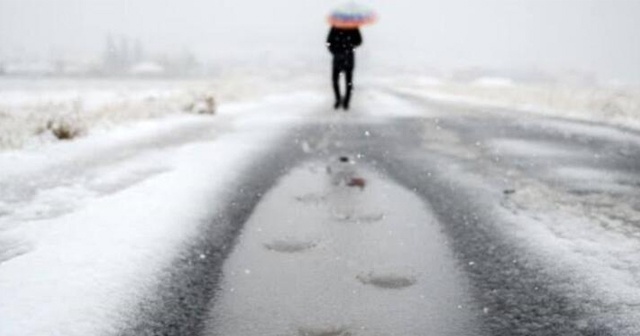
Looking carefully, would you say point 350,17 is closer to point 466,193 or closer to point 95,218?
point 466,193

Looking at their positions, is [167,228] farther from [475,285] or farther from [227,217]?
[475,285]

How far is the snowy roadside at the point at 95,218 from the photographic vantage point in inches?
93.2

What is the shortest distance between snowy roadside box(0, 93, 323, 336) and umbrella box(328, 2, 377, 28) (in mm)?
5334

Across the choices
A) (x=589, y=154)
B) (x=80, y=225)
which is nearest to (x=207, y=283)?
(x=80, y=225)

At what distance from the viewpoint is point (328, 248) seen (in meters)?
3.53

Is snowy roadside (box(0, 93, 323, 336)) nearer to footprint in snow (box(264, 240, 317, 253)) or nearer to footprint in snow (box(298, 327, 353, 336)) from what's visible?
footprint in snow (box(264, 240, 317, 253))

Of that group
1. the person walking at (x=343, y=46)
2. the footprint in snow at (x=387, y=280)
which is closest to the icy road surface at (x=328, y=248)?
the footprint in snow at (x=387, y=280)

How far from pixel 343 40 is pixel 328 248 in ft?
31.2

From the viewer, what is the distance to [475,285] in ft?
9.68

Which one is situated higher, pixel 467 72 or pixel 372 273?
pixel 372 273

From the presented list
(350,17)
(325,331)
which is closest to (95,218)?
(325,331)

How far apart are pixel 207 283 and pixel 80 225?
Answer: 1129 mm

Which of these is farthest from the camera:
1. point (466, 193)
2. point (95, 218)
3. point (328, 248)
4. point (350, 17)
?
point (350, 17)

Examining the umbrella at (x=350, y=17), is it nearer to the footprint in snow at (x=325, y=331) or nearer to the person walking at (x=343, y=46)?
the person walking at (x=343, y=46)
